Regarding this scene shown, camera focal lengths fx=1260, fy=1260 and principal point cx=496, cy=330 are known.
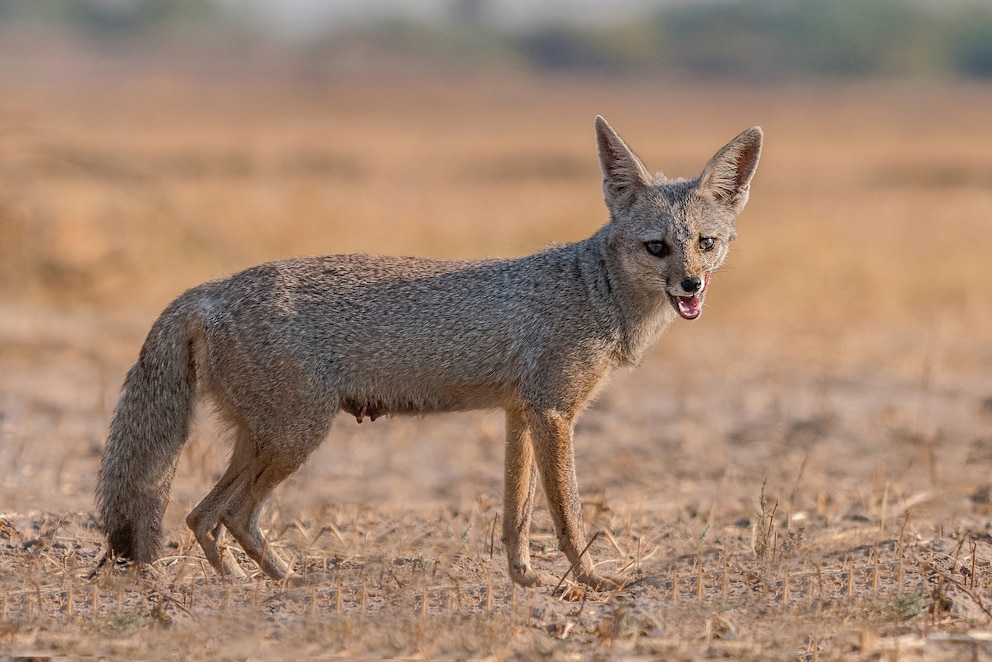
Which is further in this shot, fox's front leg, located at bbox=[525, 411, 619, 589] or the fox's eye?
the fox's eye

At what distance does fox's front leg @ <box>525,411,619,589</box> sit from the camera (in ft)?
21.2

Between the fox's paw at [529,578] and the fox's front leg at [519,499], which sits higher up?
the fox's front leg at [519,499]

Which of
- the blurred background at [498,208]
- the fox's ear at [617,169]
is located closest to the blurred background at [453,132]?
the blurred background at [498,208]

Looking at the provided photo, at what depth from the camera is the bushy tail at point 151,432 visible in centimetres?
632

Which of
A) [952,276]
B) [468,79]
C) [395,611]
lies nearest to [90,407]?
[395,611]

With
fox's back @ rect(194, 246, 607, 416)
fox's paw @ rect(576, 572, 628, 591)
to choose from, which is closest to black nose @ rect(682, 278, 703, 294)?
fox's back @ rect(194, 246, 607, 416)

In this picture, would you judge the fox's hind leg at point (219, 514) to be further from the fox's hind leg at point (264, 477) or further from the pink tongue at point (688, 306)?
the pink tongue at point (688, 306)

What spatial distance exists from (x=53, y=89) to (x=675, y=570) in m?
57.8

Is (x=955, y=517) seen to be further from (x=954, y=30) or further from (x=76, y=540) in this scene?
(x=954, y=30)

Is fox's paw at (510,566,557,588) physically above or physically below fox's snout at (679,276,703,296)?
below

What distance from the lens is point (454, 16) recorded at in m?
115

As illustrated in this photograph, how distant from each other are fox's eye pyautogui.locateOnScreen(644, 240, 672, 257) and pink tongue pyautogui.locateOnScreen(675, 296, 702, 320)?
272 mm

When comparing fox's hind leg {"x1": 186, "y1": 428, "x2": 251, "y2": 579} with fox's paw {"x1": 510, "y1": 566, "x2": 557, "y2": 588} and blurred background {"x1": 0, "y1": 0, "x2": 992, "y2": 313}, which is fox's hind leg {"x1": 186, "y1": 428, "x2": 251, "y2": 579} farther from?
blurred background {"x1": 0, "y1": 0, "x2": 992, "y2": 313}

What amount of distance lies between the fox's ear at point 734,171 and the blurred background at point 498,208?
255cm
